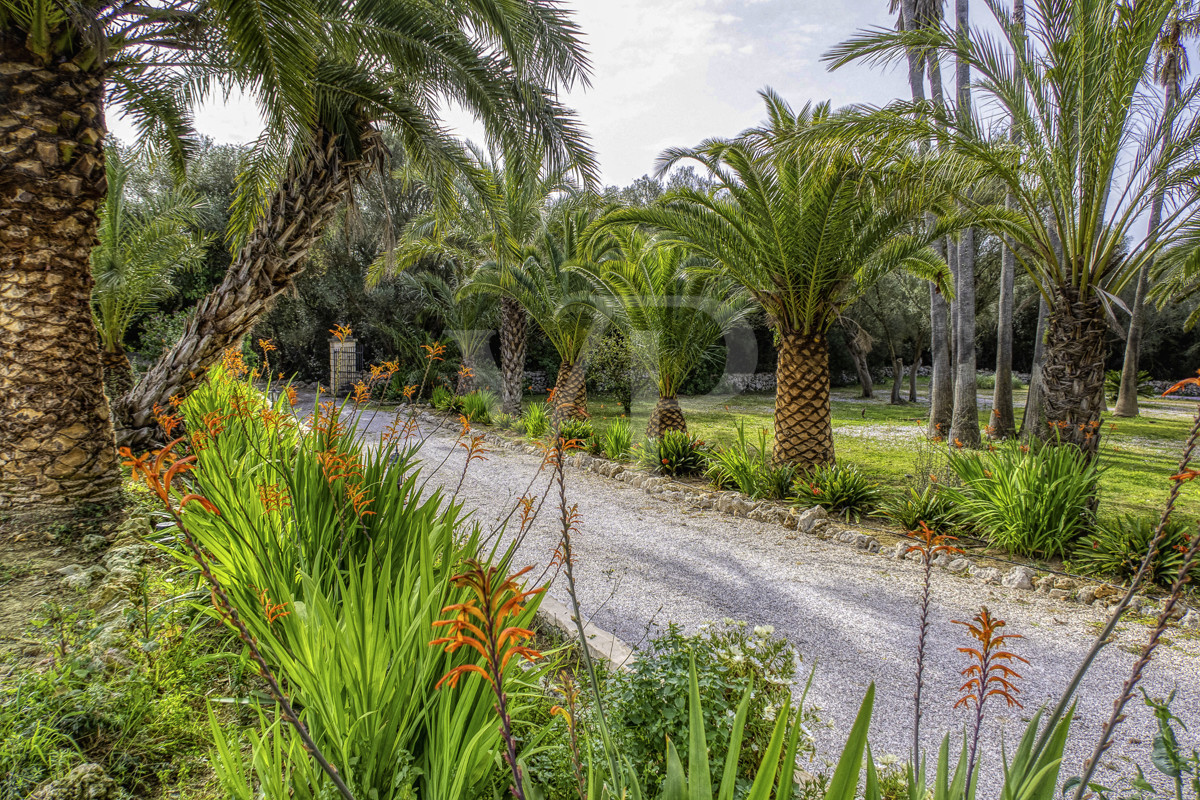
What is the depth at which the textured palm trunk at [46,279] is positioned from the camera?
12.4 feet

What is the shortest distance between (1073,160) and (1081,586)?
12.2 feet

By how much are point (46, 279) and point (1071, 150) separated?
26.9ft

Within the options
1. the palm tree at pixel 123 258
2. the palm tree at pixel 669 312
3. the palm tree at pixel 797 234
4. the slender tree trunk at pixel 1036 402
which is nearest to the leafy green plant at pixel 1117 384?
the slender tree trunk at pixel 1036 402

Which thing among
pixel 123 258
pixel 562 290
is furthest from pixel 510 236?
pixel 123 258

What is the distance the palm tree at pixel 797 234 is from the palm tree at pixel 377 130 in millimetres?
1818

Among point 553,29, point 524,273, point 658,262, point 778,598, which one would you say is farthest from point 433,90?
point 778,598

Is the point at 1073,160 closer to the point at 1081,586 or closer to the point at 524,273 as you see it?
the point at 1081,586

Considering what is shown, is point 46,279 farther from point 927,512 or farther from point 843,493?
A: point 927,512

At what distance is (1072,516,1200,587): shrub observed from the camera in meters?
4.06

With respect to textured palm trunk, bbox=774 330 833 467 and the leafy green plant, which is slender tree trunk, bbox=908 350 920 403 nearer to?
the leafy green plant

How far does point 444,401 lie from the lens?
14.1 meters

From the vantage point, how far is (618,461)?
8.80m

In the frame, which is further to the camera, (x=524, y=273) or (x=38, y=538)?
(x=524, y=273)

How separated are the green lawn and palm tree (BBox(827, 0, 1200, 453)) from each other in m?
1.14
